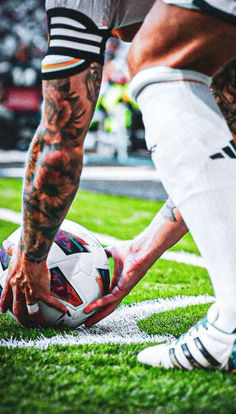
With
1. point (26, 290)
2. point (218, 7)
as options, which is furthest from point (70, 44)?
point (26, 290)

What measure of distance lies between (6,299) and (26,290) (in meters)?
0.16

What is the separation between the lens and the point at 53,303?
7.19ft

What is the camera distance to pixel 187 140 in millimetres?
1585

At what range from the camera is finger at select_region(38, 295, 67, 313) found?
215cm

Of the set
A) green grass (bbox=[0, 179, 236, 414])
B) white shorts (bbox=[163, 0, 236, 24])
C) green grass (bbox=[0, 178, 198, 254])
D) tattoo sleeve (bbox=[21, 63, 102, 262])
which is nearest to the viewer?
green grass (bbox=[0, 179, 236, 414])

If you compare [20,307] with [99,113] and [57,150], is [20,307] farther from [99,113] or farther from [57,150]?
[99,113]

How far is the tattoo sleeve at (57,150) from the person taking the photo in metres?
1.81

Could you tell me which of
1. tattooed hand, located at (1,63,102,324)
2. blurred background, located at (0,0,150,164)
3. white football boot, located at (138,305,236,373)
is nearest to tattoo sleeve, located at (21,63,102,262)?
tattooed hand, located at (1,63,102,324)

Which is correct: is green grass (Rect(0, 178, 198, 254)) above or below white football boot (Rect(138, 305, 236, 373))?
below

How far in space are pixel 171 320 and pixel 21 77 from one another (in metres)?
15.1

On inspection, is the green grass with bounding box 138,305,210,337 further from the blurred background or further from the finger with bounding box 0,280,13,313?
the blurred background

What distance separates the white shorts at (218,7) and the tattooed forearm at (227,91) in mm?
412

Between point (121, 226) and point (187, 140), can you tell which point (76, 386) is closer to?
point (187, 140)

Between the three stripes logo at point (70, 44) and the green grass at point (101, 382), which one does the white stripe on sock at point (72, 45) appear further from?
the green grass at point (101, 382)
